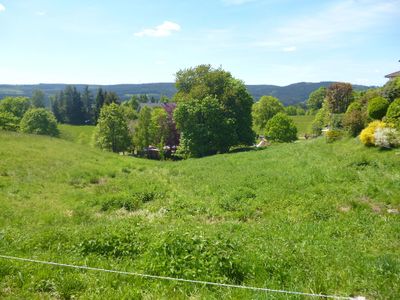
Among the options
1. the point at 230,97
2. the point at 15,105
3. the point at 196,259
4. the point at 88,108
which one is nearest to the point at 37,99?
the point at 88,108

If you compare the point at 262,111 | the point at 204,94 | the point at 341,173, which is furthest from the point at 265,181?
the point at 262,111

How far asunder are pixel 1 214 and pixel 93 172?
12226 mm

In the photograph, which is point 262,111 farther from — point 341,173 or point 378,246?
point 378,246

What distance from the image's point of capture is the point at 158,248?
7828 mm

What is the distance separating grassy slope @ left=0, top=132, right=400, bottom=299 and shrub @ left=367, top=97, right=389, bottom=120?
2.29 m

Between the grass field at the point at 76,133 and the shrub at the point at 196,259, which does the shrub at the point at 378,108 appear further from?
the grass field at the point at 76,133

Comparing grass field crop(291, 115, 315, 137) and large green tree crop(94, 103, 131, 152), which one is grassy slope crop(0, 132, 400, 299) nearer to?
large green tree crop(94, 103, 131, 152)

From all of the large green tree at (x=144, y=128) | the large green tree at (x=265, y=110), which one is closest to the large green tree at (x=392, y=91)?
the large green tree at (x=144, y=128)

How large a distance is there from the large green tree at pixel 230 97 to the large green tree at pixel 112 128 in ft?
55.6

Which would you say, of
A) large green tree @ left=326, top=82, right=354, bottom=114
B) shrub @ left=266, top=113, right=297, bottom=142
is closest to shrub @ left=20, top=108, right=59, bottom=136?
shrub @ left=266, top=113, right=297, bottom=142

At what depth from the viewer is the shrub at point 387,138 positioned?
62.6 feet

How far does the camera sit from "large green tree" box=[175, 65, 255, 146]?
49.9 meters

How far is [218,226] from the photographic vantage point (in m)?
11.9

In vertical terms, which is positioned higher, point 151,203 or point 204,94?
point 204,94
